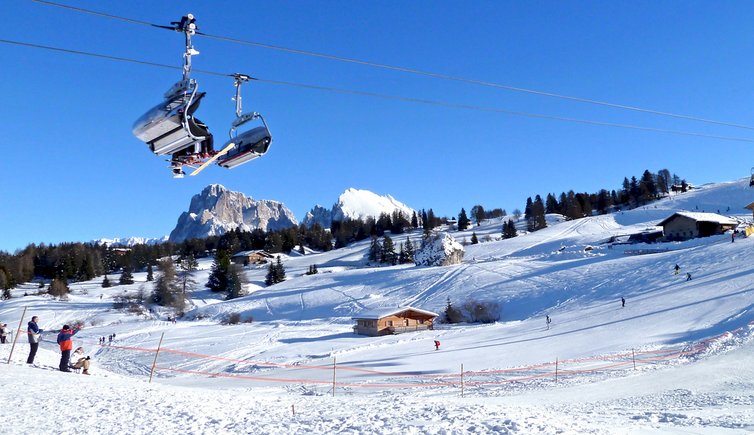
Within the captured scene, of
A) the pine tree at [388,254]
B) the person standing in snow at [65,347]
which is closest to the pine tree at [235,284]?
the pine tree at [388,254]

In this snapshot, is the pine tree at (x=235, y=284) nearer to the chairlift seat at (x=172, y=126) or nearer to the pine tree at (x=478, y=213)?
the chairlift seat at (x=172, y=126)

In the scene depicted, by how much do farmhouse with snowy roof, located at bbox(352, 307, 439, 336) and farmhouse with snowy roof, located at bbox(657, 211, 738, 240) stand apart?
136 ft

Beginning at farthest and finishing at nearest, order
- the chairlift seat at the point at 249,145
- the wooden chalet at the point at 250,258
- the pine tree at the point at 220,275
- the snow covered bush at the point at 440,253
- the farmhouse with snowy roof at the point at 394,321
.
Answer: the wooden chalet at the point at 250,258 < the pine tree at the point at 220,275 < the snow covered bush at the point at 440,253 < the farmhouse with snowy roof at the point at 394,321 < the chairlift seat at the point at 249,145

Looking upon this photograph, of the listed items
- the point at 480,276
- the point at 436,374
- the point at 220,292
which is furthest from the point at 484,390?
Answer: the point at 220,292

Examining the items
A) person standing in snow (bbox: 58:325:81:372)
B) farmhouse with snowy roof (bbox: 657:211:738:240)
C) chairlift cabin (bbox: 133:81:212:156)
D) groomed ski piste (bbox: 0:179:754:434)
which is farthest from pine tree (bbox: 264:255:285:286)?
chairlift cabin (bbox: 133:81:212:156)

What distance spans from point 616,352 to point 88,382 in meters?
20.1

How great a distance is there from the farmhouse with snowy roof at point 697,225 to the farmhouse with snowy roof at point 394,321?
41.5 m

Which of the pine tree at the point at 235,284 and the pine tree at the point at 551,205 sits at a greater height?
the pine tree at the point at 551,205

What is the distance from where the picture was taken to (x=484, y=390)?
57.0 feet

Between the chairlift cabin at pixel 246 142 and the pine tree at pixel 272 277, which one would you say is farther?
the pine tree at pixel 272 277

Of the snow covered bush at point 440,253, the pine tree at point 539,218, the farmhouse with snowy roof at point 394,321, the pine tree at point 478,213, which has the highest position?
the pine tree at point 478,213

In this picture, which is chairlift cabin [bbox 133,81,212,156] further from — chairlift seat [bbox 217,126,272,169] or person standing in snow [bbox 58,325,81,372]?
person standing in snow [bbox 58,325,81,372]

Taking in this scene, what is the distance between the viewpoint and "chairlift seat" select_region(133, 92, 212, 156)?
1020 cm

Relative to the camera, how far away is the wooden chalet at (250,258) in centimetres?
12131
